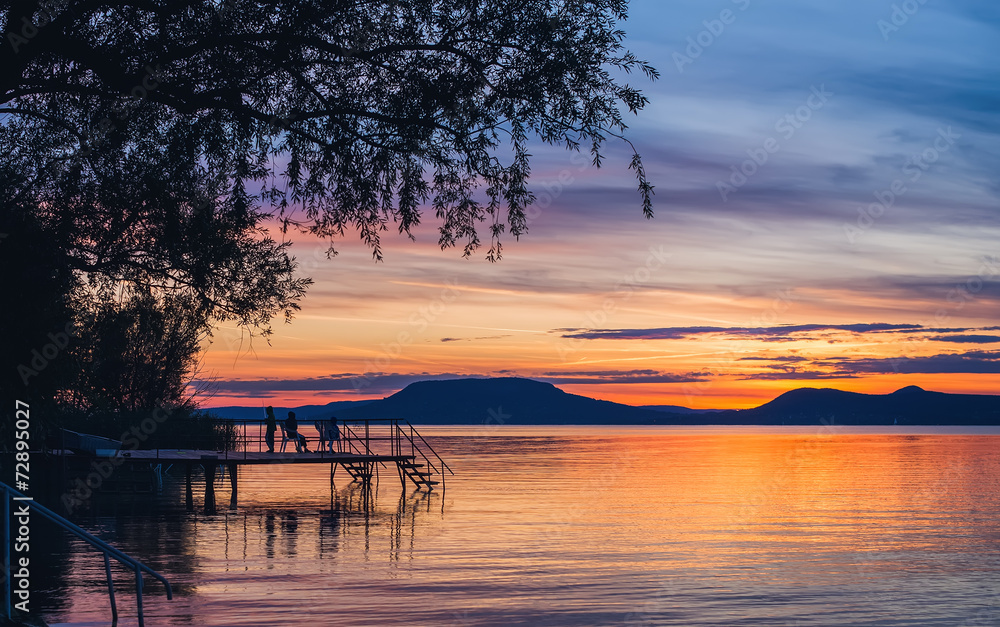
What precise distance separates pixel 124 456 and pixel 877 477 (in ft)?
192

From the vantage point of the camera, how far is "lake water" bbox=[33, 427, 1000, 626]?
20.3 metres

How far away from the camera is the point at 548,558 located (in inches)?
1153

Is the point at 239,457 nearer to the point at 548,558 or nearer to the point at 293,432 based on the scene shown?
the point at 293,432

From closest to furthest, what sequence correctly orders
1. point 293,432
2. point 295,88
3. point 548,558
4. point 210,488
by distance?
point 295,88, point 548,558, point 210,488, point 293,432

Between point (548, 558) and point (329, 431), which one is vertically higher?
point (329, 431)

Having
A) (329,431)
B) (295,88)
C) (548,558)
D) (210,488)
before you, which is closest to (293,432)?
(329,431)

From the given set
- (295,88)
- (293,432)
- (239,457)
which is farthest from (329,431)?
(295,88)

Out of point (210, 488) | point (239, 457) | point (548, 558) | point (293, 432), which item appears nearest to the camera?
point (548, 558)

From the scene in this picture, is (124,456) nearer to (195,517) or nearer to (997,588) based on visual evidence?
(195,517)

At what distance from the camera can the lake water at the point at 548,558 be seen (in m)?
20.3

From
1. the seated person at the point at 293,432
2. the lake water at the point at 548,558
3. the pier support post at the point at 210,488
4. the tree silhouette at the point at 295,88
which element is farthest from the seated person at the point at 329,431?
the tree silhouette at the point at 295,88

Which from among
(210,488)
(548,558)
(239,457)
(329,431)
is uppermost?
(329,431)

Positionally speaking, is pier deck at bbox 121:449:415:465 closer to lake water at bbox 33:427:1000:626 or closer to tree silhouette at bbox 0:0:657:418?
lake water at bbox 33:427:1000:626

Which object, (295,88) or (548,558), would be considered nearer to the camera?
(295,88)
